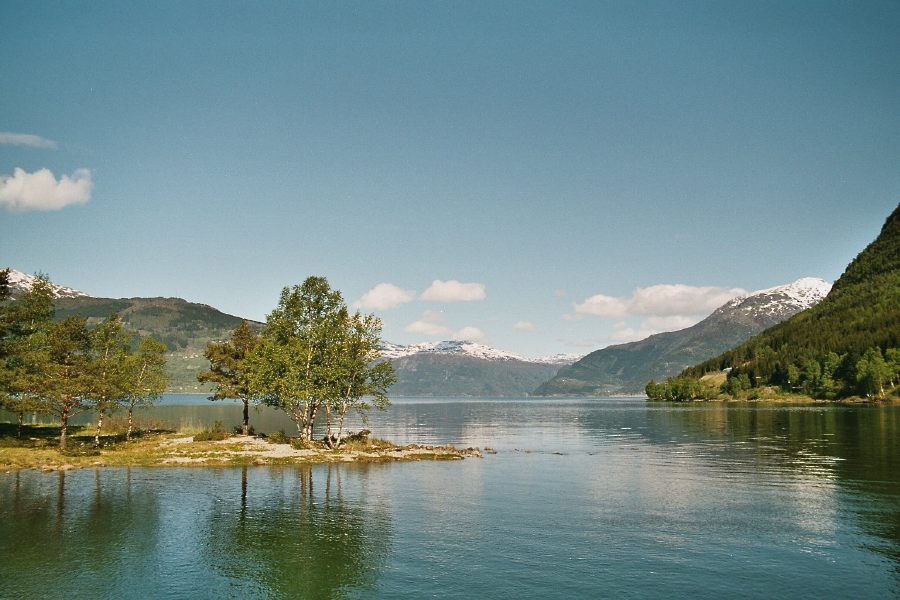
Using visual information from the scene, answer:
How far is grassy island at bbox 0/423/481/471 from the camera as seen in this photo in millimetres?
78438

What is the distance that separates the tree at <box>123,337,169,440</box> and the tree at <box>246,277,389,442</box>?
16933 mm

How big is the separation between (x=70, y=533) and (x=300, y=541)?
54.9 ft

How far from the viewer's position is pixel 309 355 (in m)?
96.4

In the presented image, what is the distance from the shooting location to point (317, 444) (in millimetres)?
97250

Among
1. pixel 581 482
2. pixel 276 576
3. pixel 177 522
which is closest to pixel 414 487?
pixel 581 482

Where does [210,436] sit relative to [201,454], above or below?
above

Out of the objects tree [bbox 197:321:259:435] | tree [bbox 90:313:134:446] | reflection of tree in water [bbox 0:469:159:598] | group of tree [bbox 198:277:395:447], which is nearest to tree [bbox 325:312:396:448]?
group of tree [bbox 198:277:395:447]

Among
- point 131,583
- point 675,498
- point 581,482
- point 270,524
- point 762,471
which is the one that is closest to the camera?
point 131,583

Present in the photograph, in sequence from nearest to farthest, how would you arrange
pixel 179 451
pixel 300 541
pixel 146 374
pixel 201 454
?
pixel 300 541 < pixel 201 454 < pixel 179 451 < pixel 146 374

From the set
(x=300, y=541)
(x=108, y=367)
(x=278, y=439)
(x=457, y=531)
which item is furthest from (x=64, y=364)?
(x=457, y=531)

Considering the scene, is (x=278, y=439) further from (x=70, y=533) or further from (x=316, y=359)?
(x=70, y=533)

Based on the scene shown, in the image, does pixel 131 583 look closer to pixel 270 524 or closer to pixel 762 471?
pixel 270 524

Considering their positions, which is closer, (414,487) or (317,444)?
(414,487)

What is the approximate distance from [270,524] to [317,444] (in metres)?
49.1
